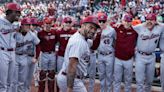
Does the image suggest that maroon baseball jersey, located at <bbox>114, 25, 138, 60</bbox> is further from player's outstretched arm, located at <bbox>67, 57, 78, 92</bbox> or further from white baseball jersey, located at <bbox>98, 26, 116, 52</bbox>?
player's outstretched arm, located at <bbox>67, 57, 78, 92</bbox>

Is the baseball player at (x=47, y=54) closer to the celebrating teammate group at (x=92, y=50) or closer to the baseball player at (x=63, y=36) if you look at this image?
the celebrating teammate group at (x=92, y=50)

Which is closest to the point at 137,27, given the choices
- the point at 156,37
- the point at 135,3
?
the point at 156,37

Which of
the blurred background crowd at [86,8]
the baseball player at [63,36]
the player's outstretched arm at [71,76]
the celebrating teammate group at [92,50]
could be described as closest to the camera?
the player's outstretched arm at [71,76]

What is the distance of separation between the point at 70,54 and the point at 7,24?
98.5 inches

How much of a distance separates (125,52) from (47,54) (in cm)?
192

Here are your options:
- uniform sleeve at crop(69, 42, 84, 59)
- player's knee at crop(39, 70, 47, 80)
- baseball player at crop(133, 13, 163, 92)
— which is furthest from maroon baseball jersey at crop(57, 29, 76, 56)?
uniform sleeve at crop(69, 42, 84, 59)

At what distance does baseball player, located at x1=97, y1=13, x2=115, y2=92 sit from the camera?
9016mm

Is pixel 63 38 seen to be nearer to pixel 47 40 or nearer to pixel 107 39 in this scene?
pixel 47 40

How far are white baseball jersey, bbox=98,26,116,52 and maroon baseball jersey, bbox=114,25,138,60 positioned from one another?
22 centimetres

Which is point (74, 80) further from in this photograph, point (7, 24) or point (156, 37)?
point (156, 37)

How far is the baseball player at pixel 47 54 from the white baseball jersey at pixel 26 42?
20.0 inches

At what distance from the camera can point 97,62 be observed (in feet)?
31.6

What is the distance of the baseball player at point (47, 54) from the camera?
930cm

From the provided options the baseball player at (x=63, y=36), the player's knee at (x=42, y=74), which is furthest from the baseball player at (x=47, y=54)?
the baseball player at (x=63, y=36)
